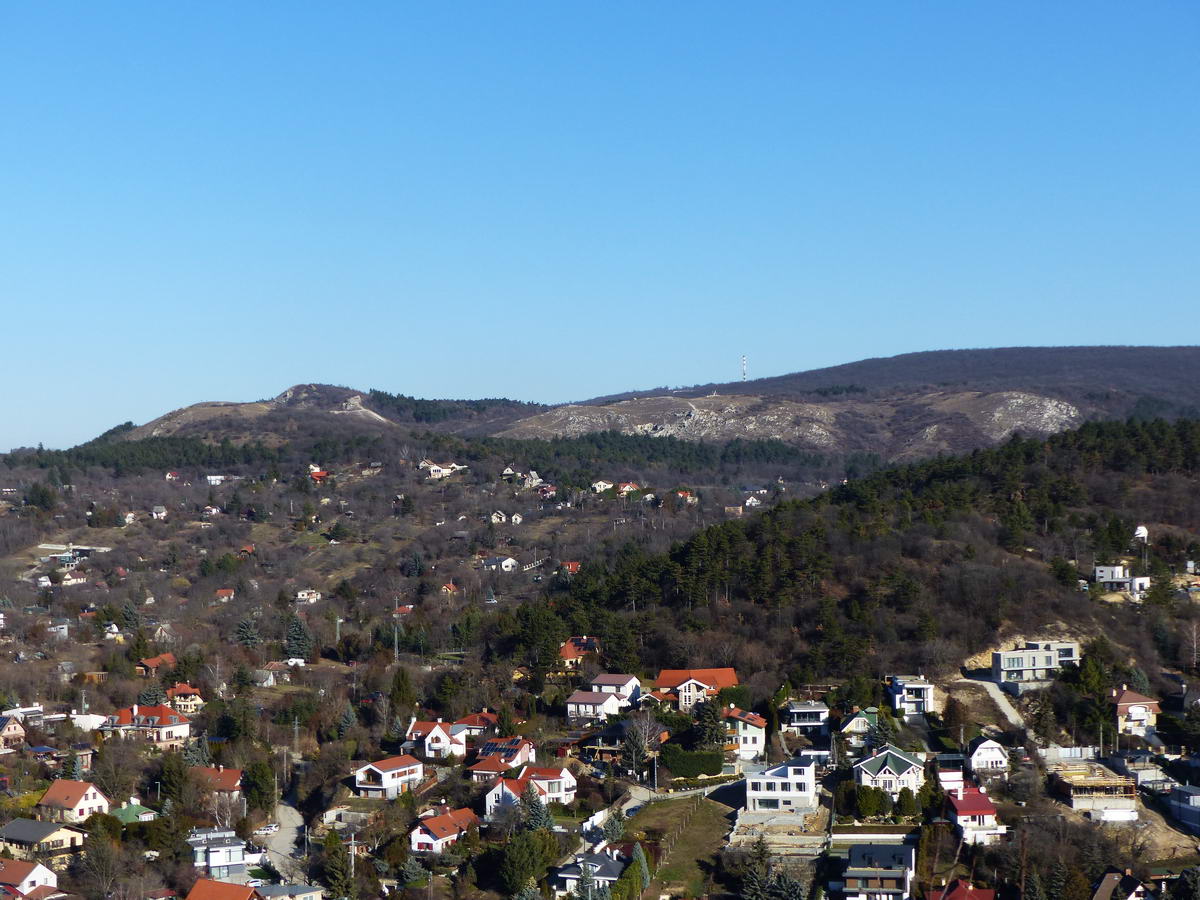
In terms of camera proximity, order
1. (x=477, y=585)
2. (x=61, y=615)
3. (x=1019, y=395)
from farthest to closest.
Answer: (x=1019, y=395), (x=477, y=585), (x=61, y=615)

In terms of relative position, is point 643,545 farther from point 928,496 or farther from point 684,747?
point 684,747

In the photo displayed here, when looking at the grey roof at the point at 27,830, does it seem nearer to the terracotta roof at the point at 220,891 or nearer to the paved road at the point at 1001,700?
the terracotta roof at the point at 220,891

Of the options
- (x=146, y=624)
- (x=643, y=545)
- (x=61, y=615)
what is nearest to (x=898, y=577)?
(x=643, y=545)

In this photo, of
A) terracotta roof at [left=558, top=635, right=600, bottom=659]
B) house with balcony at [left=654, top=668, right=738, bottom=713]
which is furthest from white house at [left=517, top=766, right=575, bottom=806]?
terracotta roof at [left=558, top=635, right=600, bottom=659]

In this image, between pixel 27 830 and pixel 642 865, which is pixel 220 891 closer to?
pixel 27 830

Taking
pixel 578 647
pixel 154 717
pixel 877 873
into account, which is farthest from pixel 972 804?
pixel 154 717

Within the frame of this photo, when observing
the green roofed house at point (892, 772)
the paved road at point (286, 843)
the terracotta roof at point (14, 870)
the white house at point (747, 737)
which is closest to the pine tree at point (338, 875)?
the paved road at point (286, 843)
